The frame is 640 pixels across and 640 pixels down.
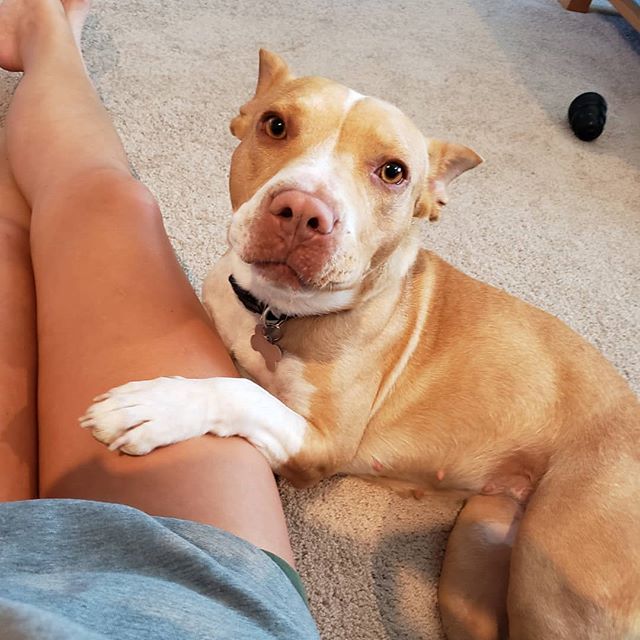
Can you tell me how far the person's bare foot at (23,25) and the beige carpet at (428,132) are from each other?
11.3 inches

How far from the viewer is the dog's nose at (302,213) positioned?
1.25 meters

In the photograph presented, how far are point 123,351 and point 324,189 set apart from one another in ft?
1.63

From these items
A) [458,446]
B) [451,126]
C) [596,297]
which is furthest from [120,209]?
[451,126]

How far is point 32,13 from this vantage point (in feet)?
7.43

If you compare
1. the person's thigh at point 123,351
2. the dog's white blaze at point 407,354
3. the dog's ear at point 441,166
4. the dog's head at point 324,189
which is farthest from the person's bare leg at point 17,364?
the dog's ear at point 441,166

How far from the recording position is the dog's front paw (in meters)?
1.12

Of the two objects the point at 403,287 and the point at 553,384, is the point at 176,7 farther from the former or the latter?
the point at 553,384

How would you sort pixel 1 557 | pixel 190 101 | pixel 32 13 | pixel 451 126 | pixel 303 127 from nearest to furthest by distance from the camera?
pixel 1 557
pixel 303 127
pixel 32 13
pixel 190 101
pixel 451 126

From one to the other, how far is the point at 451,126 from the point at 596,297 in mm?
1122

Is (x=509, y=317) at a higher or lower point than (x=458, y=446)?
higher

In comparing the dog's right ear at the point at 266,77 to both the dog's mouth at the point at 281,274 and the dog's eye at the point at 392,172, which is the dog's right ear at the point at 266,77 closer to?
the dog's eye at the point at 392,172

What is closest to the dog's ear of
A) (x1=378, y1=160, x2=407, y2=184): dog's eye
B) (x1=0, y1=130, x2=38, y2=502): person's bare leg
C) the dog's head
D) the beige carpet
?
the dog's head

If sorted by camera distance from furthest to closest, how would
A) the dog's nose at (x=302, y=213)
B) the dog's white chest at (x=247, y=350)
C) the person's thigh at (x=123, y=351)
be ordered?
the dog's white chest at (x=247, y=350), the dog's nose at (x=302, y=213), the person's thigh at (x=123, y=351)

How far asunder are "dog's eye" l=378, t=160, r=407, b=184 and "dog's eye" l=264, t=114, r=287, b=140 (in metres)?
0.23
